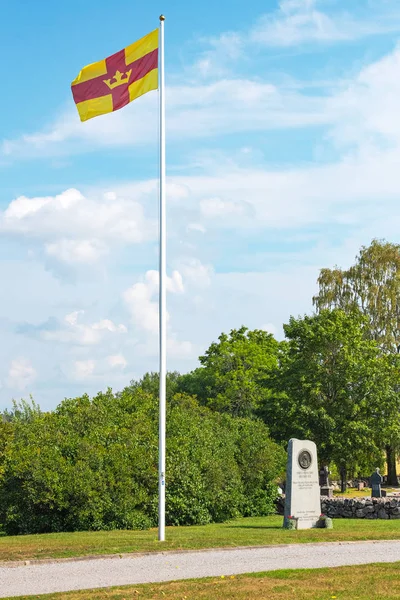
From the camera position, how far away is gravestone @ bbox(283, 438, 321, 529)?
19969 mm

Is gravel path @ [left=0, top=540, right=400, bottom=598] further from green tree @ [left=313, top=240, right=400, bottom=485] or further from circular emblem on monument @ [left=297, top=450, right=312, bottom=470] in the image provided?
green tree @ [left=313, top=240, right=400, bottom=485]

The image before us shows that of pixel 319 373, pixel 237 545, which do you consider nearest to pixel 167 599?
pixel 237 545

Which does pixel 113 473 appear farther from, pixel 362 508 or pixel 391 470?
pixel 391 470

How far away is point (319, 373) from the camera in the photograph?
38875 mm

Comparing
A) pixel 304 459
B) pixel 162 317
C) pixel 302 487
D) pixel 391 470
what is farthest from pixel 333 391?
pixel 162 317

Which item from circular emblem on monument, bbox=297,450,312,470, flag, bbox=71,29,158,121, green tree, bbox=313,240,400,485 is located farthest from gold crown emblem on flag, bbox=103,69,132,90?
green tree, bbox=313,240,400,485

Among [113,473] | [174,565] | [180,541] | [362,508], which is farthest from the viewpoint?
[362,508]

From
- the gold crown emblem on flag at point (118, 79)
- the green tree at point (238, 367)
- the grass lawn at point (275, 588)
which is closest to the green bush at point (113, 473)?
the gold crown emblem on flag at point (118, 79)

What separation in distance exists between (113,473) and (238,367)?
3832 centimetres

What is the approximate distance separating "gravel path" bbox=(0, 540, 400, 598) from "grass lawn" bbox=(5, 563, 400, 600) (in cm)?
55

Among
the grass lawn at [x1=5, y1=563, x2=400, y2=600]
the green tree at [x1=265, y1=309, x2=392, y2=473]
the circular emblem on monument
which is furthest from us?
the green tree at [x1=265, y1=309, x2=392, y2=473]

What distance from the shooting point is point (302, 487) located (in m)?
20.2

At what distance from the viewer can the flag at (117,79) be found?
59.3 feet

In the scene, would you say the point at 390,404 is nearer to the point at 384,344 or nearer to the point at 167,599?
the point at 384,344
